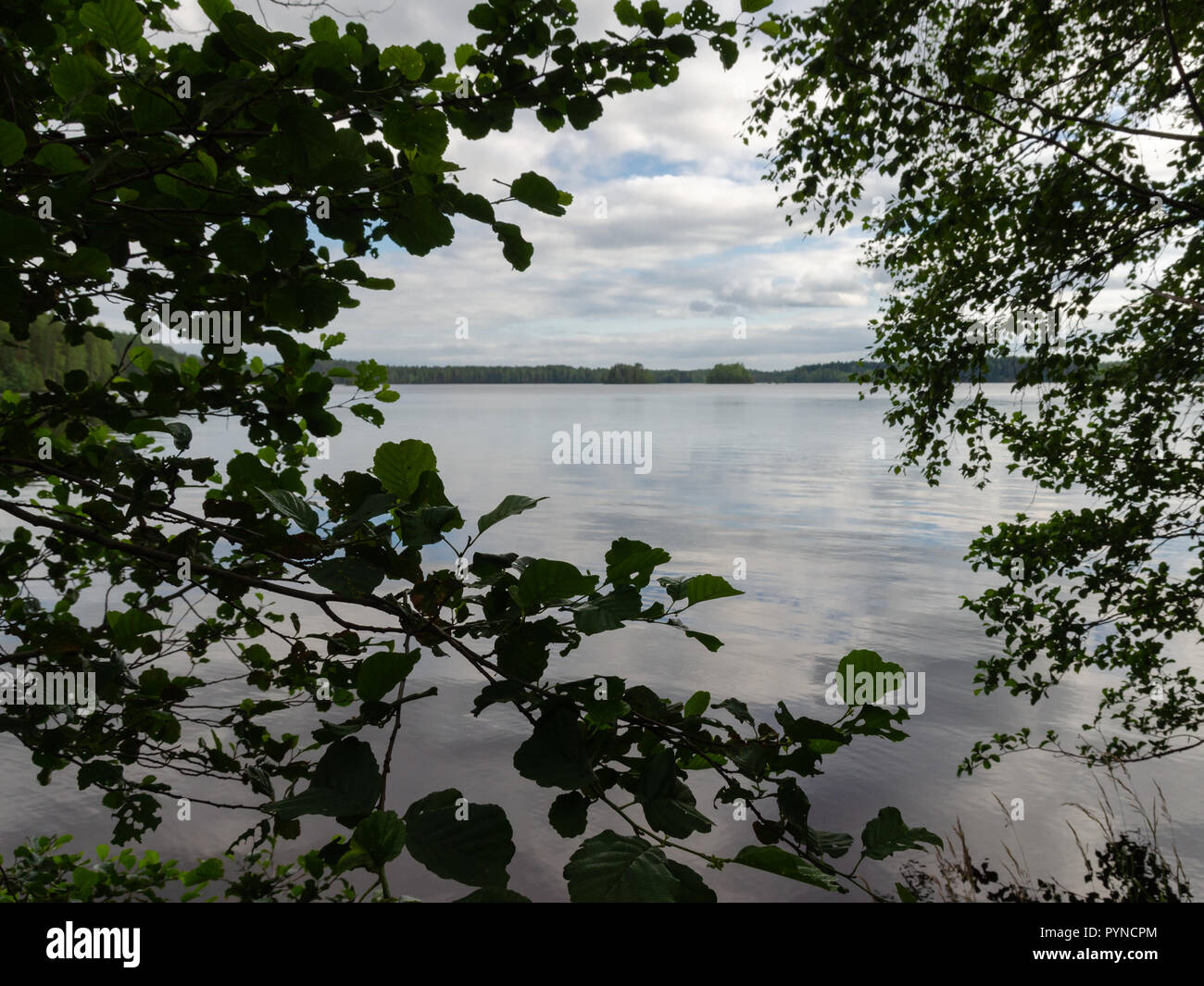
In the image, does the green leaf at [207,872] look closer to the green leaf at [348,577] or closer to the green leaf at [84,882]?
the green leaf at [84,882]

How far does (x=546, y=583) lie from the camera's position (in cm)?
118

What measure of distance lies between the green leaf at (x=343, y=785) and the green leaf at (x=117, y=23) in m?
1.44

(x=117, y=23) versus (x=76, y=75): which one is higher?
(x=117, y=23)

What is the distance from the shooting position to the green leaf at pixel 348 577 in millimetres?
1233

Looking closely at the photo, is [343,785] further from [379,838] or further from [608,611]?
[608,611]

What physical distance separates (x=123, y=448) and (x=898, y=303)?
21.2 ft

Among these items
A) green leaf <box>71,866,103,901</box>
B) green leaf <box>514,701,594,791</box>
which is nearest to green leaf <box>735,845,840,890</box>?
green leaf <box>514,701,594,791</box>

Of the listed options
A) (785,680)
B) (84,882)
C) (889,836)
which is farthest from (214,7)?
(785,680)

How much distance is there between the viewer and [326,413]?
8.64 feet

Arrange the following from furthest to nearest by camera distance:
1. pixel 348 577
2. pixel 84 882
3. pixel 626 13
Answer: pixel 84 882, pixel 626 13, pixel 348 577

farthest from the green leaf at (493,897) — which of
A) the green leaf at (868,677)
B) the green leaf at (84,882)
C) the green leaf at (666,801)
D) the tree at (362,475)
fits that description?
the green leaf at (84,882)

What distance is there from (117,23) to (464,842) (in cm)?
168
